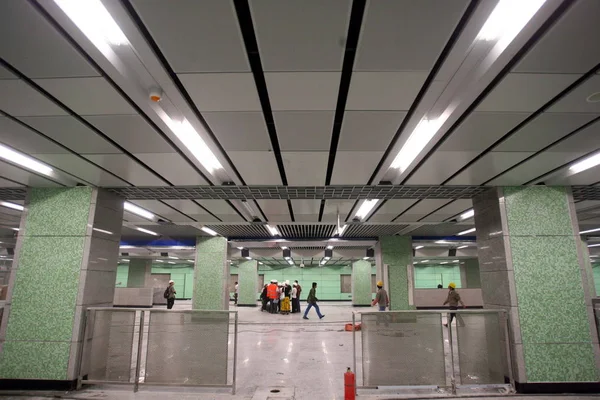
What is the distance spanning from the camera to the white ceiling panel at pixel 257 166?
4.20 m

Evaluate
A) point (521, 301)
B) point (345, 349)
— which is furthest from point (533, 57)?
point (345, 349)

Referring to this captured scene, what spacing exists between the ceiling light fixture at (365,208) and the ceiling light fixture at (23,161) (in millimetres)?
5262

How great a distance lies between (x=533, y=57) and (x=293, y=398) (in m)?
4.32

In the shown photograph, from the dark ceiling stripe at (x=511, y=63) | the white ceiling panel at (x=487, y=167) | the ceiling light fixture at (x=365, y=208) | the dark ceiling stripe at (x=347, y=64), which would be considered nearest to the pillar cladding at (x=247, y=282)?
the ceiling light fixture at (x=365, y=208)

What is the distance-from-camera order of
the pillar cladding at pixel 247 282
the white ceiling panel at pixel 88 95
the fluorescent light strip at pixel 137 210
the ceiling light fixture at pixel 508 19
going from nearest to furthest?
the ceiling light fixture at pixel 508 19 → the white ceiling panel at pixel 88 95 → the fluorescent light strip at pixel 137 210 → the pillar cladding at pixel 247 282

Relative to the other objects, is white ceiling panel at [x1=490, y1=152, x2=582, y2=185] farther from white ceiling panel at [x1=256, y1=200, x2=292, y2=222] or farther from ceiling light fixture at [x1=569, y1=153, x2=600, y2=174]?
white ceiling panel at [x1=256, y1=200, x2=292, y2=222]

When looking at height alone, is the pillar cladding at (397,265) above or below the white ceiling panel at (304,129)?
below

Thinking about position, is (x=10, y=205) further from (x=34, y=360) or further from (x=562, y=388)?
(x=562, y=388)

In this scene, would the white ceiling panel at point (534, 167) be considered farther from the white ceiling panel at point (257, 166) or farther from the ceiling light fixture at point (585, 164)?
the white ceiling panel at point (257, 166)

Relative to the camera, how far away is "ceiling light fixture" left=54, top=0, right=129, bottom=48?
189 cm

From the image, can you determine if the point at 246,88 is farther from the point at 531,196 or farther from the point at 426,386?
the point at 531,196

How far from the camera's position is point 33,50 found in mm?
2242

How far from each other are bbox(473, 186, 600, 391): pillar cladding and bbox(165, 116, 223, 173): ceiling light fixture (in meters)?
4.32

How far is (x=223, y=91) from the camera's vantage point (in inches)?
109
